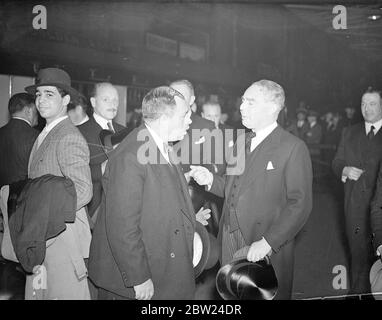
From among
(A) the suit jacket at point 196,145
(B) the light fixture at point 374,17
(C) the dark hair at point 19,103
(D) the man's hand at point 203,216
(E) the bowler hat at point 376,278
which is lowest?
(E) the bowler hat at point 376,278

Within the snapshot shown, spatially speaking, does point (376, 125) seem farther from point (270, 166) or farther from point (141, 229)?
point (141, 229)

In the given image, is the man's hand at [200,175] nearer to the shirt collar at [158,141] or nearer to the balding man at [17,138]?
the shirt collar at [158,141]

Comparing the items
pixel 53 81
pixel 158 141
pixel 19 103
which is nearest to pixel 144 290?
pixel 158 141

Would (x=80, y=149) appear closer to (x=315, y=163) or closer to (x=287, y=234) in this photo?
(x=287, y=234)

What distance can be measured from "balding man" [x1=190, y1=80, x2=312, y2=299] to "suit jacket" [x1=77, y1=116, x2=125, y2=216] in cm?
67

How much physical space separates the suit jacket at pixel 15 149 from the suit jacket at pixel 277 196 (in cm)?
131

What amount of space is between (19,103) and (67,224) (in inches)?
41.7

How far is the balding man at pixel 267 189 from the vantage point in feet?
6.11

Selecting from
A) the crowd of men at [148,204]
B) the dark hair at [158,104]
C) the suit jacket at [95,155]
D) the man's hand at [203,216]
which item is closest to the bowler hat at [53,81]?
the crowd of men at [148,204]

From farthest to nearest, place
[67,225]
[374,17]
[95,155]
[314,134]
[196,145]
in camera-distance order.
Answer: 1. [314,134]
2. [196,145]
3. [374,17]
4. [95,155]
5. [67,225]

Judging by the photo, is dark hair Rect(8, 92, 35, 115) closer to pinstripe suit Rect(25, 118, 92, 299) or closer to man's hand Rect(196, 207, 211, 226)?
pinstripe suit Rect(25, 118, 92, 299)

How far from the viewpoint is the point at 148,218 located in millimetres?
1691

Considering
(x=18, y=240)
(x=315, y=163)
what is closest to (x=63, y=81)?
(x=18, y=240)

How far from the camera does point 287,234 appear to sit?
1848 millimetres
